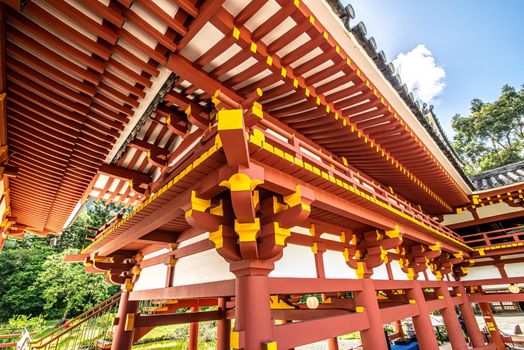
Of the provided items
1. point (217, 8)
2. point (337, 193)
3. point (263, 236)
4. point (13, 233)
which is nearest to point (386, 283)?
point (337, 193)

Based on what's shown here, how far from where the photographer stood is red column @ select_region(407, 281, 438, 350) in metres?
6.11

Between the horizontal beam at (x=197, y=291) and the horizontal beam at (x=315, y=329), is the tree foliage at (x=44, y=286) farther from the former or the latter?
the horizontal beam at (x=315, y=329)

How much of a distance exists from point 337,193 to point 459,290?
1062 cm

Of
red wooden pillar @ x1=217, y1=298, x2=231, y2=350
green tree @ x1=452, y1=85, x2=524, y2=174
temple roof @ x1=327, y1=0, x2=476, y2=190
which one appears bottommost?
red wooden pillar @ x1=217, y1=298, x2=231, y2=350

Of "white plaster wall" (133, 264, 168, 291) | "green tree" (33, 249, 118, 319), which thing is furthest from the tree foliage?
"white plaster wall" (133, 264, 168, 291)

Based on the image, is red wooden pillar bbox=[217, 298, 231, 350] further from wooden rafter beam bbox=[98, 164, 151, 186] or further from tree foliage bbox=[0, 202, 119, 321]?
tree foliage bbox=[0, 202, 119, 321]

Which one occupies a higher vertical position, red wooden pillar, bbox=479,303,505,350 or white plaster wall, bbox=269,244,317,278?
white plaster wall, bbox=269,244,317,278

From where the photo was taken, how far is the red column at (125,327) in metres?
5.84

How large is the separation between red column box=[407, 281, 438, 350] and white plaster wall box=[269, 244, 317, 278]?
4.21 m

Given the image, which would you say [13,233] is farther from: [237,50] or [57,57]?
[237,50]

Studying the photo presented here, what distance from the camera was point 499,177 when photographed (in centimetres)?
1255

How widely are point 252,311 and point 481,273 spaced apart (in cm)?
1262

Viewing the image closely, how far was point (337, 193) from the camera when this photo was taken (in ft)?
12.3

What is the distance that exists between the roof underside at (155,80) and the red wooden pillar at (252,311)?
2574 millimetres
